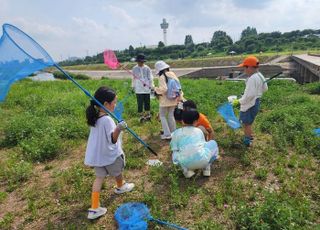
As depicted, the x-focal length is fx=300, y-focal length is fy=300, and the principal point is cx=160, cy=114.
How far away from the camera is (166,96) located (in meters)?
6.50

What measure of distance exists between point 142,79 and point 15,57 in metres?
4.62

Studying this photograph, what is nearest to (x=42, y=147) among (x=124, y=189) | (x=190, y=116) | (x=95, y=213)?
(x=124, y=189)

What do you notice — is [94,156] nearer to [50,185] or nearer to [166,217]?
[166,217]

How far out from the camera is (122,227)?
150 inches

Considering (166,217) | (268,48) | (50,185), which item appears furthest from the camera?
(268,48)

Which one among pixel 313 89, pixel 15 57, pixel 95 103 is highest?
pixel 15 57

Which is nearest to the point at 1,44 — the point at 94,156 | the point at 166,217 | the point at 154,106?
the point at 94,156

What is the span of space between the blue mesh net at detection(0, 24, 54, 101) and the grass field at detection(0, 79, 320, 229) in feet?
6.60

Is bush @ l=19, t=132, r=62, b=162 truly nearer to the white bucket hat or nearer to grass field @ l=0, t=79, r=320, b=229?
grass field @ l=0, t=79, r=320, b=229

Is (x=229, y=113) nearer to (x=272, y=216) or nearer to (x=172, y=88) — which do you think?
(x=172, y=88)

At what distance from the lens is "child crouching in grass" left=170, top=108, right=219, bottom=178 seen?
15.8 feet

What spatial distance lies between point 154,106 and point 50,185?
585cm

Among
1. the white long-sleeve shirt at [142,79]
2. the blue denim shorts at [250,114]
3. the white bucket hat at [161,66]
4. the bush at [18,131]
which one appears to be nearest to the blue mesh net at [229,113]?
the blue denim shorts at [250,114]

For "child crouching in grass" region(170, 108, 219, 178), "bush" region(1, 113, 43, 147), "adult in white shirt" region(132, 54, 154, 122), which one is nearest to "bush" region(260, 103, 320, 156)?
"child crouching in grass" region(170, 108, 219, 178)
